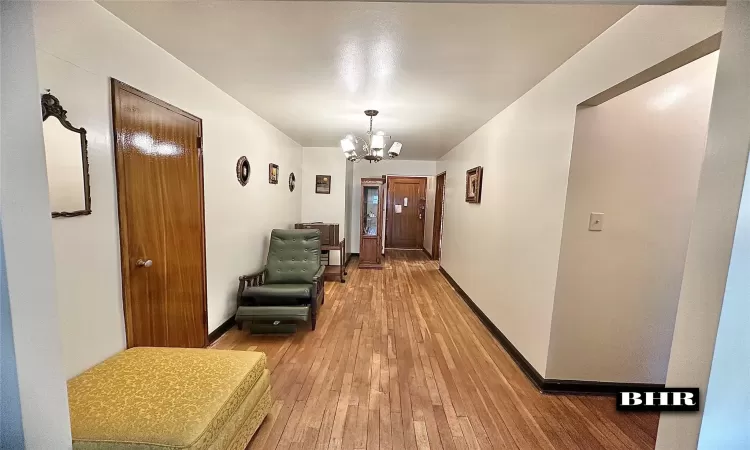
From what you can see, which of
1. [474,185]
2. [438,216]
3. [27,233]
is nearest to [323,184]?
[438,216]

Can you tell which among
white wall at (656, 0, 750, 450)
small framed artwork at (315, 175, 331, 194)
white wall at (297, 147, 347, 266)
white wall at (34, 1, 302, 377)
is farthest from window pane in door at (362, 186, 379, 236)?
white wall at (656, 0, 750, 450)

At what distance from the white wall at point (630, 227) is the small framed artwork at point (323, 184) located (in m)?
4.19

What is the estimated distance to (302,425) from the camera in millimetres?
1749

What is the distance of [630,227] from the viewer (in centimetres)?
192

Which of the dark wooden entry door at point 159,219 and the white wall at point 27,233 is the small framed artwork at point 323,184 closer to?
the dark wooden entry door at point 159,219

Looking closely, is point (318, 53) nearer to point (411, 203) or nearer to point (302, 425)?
point (302, 425)

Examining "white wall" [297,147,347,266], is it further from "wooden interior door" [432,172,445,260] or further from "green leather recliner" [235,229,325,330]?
"wooden interior door" [432,172,445,260]

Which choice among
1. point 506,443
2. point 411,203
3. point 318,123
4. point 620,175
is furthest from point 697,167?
point 411,203

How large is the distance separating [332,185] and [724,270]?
5.08 m

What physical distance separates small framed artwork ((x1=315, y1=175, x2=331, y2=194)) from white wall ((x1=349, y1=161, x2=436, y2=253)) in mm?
1232

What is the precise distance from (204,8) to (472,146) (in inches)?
133

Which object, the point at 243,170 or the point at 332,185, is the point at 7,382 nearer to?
the point at 243,170

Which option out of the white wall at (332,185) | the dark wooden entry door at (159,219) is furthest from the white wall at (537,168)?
the dark wooden entry door at (159,219)

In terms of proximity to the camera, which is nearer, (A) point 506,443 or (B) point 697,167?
(A) point 506,443
